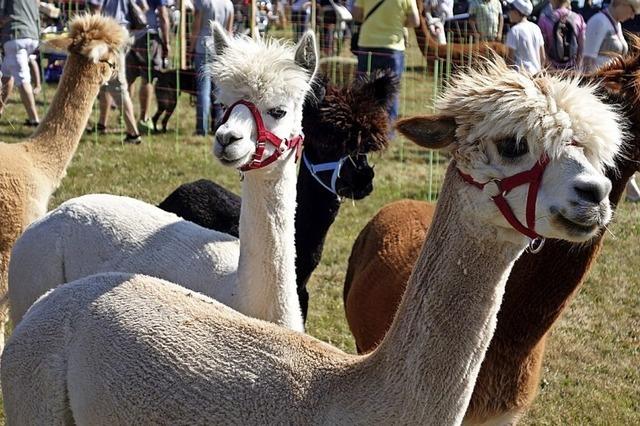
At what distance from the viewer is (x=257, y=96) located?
3.76 meters

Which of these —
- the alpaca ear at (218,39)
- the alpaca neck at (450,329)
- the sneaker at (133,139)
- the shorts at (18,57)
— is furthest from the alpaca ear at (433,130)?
the sneaker at (133,139)

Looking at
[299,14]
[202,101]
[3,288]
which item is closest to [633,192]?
[202,101]

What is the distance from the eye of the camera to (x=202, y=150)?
11.0 metres

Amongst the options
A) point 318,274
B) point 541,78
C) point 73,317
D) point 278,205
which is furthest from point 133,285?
point 318,274

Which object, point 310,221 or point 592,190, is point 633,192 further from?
point 592,190

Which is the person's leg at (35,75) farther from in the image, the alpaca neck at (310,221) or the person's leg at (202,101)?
the alpaca neck at (310,221)

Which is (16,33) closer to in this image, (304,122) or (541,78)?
(304,122)

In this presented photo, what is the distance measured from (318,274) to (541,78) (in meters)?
4.87

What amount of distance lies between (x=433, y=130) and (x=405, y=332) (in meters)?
0.51

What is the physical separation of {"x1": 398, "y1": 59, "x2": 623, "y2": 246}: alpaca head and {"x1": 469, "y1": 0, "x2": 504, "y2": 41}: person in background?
13.0m

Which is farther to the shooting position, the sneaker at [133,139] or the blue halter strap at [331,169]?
the sneaker at [133,139]

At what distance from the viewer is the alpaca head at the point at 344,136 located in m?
4.69

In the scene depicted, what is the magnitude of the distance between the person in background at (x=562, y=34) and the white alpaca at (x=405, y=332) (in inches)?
349

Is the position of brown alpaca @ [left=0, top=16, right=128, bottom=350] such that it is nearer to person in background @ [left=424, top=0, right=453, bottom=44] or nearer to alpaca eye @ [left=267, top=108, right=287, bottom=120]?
alpaca eye @ [left=267, top=108, right=287, bottom=120]
